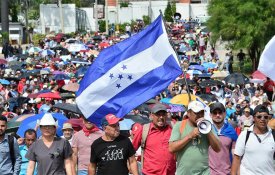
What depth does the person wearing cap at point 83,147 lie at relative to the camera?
9688 mm

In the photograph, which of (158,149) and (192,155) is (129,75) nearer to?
(158,149)

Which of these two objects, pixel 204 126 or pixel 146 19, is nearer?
pixel 204 126

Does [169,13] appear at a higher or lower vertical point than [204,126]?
lower

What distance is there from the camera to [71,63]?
3597 cm

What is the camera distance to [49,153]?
26.8 ft

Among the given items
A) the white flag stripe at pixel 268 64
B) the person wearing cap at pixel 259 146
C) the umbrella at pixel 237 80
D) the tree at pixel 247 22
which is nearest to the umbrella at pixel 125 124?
the white flag stripe at pixel 268 64

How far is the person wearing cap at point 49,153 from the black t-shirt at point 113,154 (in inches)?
11.8

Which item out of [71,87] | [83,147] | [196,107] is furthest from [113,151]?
[71,87]

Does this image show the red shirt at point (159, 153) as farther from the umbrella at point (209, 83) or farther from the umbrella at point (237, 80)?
the umbrella at point (209, 83)

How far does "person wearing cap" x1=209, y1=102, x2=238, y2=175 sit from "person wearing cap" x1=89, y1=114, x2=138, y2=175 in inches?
35.6

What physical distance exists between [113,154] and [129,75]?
8.19 feet

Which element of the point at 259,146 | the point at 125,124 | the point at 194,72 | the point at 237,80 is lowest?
the point at 194,72

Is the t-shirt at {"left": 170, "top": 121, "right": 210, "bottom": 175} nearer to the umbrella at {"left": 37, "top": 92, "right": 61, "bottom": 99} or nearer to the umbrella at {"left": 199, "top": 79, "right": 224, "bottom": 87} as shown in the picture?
the umbrella at {"left": 37, "top": 92, "right": 61, "bottom": 99}

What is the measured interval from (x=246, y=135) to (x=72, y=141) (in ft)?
8.92
